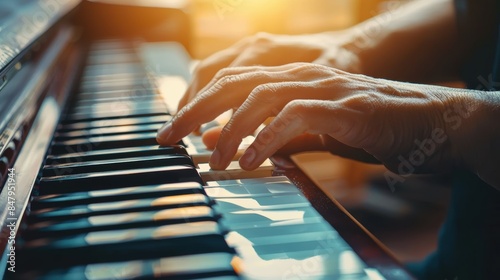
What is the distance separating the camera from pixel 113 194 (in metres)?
0.65

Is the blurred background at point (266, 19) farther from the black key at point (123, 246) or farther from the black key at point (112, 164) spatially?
the black key at point (123, 246)

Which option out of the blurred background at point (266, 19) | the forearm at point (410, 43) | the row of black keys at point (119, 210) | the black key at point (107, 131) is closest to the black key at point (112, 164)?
the row of black keys at point (119, 210)

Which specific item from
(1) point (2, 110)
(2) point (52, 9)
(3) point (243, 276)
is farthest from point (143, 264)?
(2) point (52, 9)

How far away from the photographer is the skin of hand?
0.69 meters

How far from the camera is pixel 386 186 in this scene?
2.47 m

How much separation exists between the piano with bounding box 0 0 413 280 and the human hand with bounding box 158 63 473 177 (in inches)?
2.1

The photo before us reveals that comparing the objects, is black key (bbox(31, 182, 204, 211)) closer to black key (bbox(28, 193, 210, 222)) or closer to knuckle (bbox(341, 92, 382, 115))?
black key (bbox(28, 193, 210, 222))

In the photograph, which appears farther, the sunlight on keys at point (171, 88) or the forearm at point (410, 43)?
the forearm at point (410, 43)

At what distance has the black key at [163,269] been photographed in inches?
19.1

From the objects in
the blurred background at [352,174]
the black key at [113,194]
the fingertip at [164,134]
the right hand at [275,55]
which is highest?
the right hand at [275,55]

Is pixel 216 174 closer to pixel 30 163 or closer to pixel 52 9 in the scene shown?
pixel 30 163

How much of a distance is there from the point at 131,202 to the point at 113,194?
34 mm

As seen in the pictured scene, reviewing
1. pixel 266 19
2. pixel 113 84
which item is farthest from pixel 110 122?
pixel 266 19

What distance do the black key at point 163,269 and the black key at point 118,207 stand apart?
0.10m
